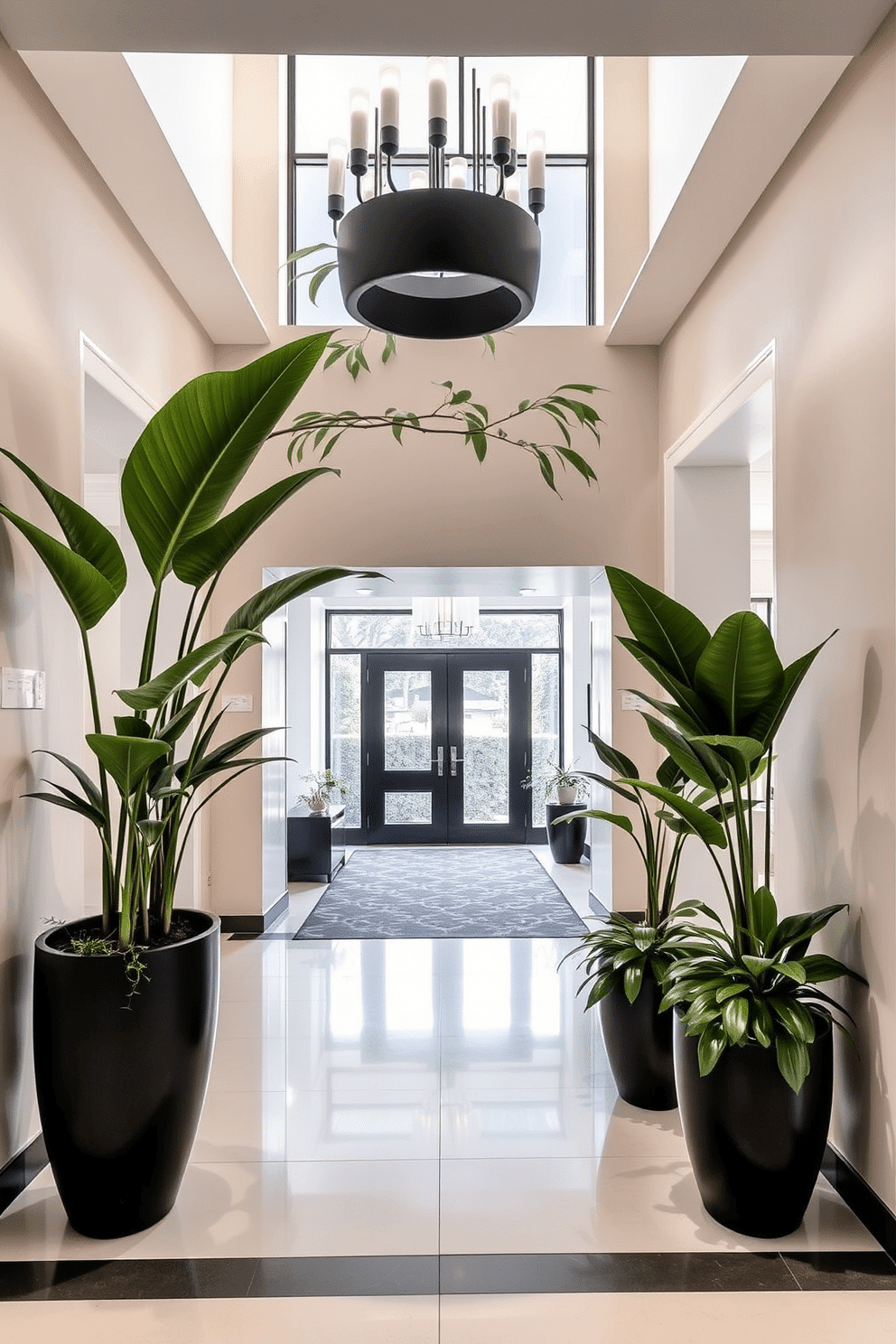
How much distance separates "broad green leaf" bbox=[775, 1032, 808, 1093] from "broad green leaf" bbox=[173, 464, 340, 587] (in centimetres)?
158

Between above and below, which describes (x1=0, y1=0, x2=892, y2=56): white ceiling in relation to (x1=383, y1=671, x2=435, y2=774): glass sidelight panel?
above

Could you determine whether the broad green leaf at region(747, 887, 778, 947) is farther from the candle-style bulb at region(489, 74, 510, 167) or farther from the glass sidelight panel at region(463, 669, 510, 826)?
the glass sidelight panel at region(463, 669, 510, 826)

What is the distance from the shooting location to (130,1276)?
2.06 meters

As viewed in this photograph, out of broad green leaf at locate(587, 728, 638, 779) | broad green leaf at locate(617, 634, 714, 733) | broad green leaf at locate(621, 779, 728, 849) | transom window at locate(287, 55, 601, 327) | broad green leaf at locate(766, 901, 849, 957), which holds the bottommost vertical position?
broad green leaf at locate(766, 901, 849, 957)

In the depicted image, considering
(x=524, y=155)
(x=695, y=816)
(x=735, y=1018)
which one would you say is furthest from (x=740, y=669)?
(x=524, y=155)

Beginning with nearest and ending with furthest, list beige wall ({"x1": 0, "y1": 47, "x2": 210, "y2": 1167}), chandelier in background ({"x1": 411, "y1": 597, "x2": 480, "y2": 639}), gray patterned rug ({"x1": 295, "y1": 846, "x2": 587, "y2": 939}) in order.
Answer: beige wall ({"x1": 0, "y1": 47, "x2": 210, "y2": 1167}), gray patterned rug ({"x1": 295, "y1": 846, "x2": 587, "y2": 939}), chandelier in background ({"x1": 411, "y1": 597, "x2": 480, "y2": 639})

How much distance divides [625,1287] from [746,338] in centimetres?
293

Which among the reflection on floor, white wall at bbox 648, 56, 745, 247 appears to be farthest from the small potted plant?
white wall at bbox 648, 56, 745, 247

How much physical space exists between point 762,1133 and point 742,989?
304 millimetres

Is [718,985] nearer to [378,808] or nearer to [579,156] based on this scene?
[579,156]

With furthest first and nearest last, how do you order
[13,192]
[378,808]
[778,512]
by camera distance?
[378,808] < [778,512] < [13,192]

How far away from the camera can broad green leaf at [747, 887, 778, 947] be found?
92.0 inches

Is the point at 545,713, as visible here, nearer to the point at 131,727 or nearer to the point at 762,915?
the point at 762,915

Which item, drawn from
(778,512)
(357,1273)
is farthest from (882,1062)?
(778,512)
